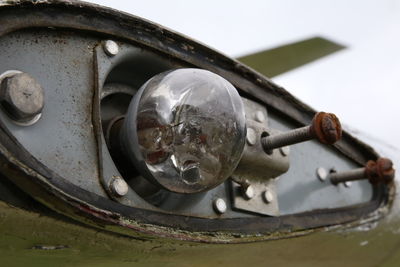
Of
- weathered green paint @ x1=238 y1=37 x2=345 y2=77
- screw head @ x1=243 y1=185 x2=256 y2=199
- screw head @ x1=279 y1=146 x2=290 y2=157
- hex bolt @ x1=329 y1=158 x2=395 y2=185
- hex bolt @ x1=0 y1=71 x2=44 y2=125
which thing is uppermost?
weathered green paint @ x1=238 y1=37 x2=345 y2=77

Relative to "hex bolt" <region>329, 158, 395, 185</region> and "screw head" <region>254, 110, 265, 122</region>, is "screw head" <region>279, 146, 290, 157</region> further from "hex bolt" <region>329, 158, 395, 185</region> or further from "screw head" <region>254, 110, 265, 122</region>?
"hex bolt" <region>329, 158, 395, 185</region>

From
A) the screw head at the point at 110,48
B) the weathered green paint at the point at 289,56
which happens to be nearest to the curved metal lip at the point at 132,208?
the screw head at the point at 110,48

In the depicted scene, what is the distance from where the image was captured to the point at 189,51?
1.01 meters

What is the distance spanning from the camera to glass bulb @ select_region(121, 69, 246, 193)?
2.59 feet

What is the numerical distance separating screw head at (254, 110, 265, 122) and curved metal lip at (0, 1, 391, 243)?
27 mm

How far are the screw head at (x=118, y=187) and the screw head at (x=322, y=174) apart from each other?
613mm

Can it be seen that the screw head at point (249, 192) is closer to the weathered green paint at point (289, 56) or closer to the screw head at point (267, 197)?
the screw head at point (267, 197)

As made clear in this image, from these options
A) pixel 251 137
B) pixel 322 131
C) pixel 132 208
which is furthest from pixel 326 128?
pixel 132 208

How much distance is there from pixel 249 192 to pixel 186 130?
316 millimetres

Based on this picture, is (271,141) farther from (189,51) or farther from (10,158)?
(10,158)

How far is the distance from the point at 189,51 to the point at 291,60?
0.88 meters

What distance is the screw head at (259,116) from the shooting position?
1.12 meters


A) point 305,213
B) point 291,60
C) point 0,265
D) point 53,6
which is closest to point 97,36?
point 53,6

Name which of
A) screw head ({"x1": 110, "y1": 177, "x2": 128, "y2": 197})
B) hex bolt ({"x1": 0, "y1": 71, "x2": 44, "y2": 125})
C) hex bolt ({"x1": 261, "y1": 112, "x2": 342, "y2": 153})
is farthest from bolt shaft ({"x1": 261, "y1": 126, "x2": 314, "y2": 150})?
hex bolt ({"x1": 0, "y1": 71, "x2": 44, "y2": 125})
